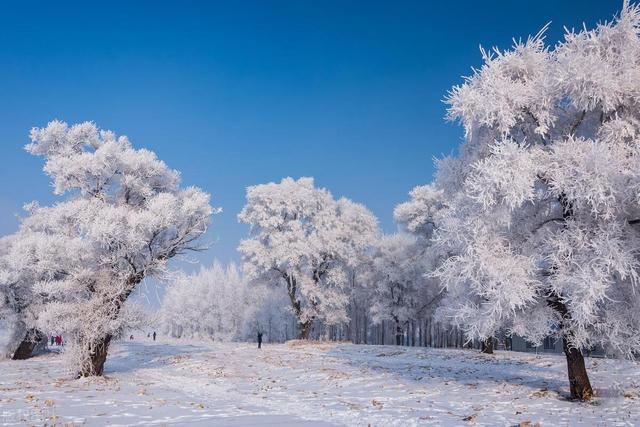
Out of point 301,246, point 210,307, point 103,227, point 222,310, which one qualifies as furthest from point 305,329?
point 210,307

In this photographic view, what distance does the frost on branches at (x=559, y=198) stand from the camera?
13.0 metres

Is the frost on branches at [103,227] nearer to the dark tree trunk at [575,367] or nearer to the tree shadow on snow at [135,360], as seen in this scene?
the tree shadow on snow at [135,360]

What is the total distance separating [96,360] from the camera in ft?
69.3

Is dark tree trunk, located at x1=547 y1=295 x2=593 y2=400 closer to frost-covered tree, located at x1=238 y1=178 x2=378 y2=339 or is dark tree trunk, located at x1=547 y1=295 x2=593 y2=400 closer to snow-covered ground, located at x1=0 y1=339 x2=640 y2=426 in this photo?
snow-covered ground, located at x1=0 y1=339 x2=640 y2=426

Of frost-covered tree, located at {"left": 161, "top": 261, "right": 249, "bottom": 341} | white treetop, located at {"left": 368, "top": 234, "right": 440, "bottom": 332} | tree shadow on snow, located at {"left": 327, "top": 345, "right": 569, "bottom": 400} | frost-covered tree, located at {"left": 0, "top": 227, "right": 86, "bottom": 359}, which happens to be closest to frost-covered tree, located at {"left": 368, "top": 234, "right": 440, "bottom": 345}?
white treetop, located at {"left": 368, "top": 234, "right": 440, "bottom": 332}

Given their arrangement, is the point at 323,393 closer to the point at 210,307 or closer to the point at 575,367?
the point at 575,367

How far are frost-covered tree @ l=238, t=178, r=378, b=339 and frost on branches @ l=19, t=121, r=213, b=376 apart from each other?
67.6 feet

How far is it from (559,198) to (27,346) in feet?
113

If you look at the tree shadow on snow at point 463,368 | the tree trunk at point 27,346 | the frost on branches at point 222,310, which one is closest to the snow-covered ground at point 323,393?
the tree shadow on snow at point 463,368

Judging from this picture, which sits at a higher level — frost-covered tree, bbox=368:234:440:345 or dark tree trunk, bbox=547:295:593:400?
frost-covered tree, bbox=368:234:440:345

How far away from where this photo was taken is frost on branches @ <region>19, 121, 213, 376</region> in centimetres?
2045

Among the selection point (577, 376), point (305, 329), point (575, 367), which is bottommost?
point (577, 376)

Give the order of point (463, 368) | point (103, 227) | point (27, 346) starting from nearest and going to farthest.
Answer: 1. point (103, 227)
2. point (463, 368)
3. point (27, 346)

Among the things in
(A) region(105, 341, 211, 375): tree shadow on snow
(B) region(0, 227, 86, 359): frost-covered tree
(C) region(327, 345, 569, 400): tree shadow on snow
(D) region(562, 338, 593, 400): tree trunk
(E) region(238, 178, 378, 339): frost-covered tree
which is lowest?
(A) region(105, 341, 211, 375): tree shadow on snow
